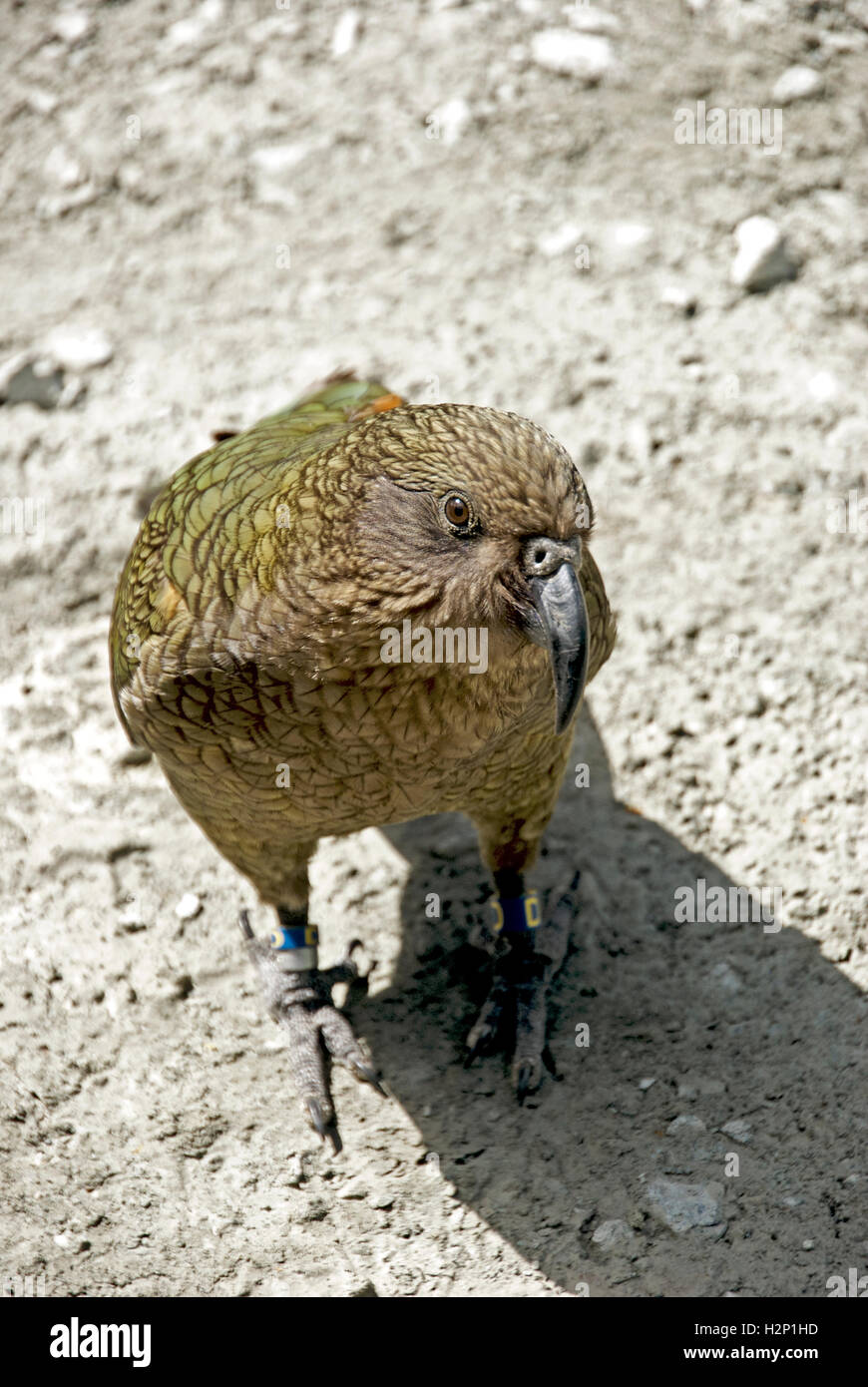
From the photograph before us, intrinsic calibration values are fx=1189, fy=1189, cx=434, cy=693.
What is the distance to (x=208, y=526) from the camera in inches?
128

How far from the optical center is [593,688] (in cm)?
464

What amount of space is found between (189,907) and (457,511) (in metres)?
2.20

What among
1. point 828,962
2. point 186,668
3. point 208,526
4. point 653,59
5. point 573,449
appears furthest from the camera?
point 653,59

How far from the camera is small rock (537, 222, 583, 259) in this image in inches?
223

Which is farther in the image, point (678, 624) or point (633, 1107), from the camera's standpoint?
point (678, 624)

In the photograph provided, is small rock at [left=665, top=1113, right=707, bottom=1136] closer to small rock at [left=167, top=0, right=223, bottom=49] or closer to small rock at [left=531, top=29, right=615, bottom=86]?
small rock at [left=531, top=29, right=615, bottom=86]

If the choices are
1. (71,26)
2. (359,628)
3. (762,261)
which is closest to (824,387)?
(762,261)

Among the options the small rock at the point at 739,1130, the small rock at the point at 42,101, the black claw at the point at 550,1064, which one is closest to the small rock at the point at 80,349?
the small rock at the point at 42,101

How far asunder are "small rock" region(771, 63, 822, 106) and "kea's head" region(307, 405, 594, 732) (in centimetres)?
404

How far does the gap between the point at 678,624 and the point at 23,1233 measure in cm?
312

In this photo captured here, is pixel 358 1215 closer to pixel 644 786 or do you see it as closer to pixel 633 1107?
pixel 633 1107

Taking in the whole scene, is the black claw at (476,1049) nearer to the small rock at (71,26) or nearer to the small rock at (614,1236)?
the small rock at (614,1236)

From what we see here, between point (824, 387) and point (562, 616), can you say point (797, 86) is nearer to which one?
point (824, 387)

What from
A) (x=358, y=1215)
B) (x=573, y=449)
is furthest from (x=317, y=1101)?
(x=573, y=449)
